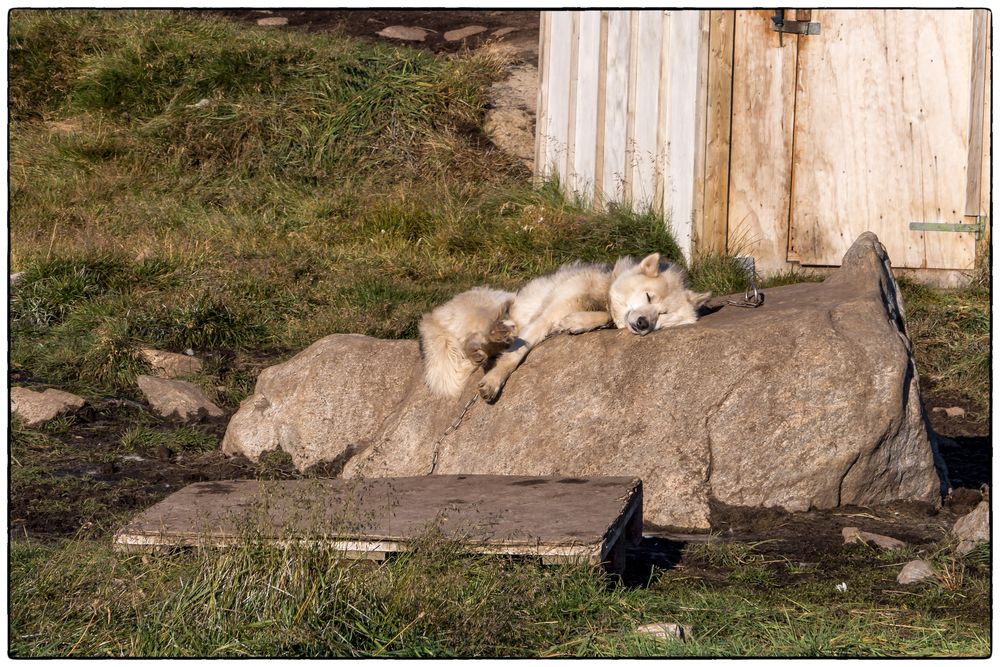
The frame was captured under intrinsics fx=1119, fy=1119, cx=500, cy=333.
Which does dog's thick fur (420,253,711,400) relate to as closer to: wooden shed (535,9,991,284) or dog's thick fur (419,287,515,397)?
dog's thick fur (419,287,515,397)

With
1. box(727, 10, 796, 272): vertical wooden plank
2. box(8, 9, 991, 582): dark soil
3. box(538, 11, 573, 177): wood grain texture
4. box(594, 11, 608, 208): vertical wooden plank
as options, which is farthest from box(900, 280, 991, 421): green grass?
box(538, 11, 573, 177): wood grain texture

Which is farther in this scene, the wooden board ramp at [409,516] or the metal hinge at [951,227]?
the metal hinge at [951,227]

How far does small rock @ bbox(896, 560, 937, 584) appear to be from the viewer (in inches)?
188

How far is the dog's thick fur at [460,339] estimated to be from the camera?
247 inches

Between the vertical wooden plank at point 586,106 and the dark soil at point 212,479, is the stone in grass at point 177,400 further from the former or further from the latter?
the vertical wooden plank at point 586,106

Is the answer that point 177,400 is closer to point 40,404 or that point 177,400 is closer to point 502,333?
point 40,404

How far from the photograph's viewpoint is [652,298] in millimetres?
6305

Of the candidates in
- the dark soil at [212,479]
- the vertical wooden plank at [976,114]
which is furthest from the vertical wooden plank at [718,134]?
the dark soil at [212,479]

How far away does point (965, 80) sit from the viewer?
32.8 feet

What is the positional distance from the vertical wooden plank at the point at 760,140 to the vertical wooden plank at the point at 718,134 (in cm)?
6

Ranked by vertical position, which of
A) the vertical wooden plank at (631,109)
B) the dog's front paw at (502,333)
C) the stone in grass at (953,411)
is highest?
the vertical wooden plank at (631,109)

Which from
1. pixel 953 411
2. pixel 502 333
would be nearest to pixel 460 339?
pixel 502 333

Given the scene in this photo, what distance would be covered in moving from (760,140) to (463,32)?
5308 millimetres

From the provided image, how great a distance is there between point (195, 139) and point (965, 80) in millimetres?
7684
